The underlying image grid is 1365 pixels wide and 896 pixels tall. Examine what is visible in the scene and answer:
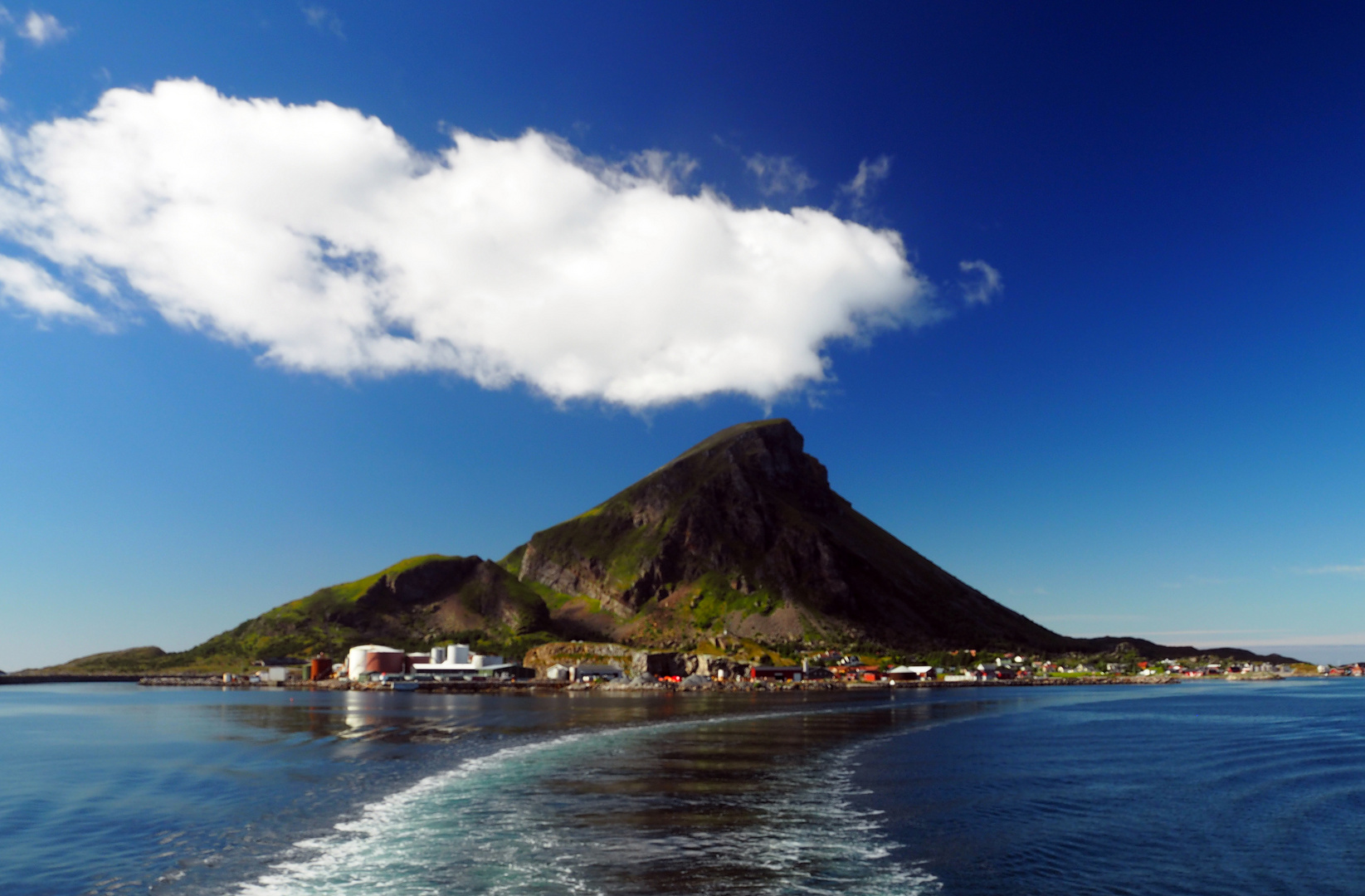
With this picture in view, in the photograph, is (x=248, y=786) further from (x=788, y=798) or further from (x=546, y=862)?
(x=788, y=798)

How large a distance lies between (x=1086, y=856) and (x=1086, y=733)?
59.2 m

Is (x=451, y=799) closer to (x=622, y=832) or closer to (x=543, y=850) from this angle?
(x=622, y=832)

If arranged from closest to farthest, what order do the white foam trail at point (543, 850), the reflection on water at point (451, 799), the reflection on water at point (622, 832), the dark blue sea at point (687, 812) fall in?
the white foam trail at point (543, 850) → the reflection on water at point (622, 832) → the dark blue sea at point (687, 812) → the reflection on water at point (451, 799)

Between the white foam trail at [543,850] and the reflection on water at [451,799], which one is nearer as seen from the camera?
the white foam trail at [543,850]

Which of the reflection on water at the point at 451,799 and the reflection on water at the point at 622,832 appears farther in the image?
the reflection on water at the point at 451,799

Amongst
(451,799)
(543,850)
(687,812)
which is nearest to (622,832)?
(543,850)

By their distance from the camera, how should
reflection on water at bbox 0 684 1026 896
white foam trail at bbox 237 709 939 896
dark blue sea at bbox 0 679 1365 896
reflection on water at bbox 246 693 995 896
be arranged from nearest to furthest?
white foam trail at bbox 237 709 939 896
reflection on water at bbox 246 693 995 896
dark blue sea at bbox 0 679 1365 896
reflection on water at bbox 0 684 1026 896

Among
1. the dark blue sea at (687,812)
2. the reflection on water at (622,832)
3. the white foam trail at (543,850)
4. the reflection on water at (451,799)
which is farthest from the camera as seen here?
the reflection on water at (451,799)

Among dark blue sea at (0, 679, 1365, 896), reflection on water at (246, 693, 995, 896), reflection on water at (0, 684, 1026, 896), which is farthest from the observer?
reflection on water at (0, 684, 1026, 896)

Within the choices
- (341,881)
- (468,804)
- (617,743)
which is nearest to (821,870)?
(341,881)

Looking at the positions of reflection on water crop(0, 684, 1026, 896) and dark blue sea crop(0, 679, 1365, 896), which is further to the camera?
reflection on water crop(0, 684, 1026, 896)

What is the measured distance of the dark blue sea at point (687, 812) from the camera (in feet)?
88.7

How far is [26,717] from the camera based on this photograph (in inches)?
4523

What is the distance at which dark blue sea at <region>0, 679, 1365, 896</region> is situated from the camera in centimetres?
2703
